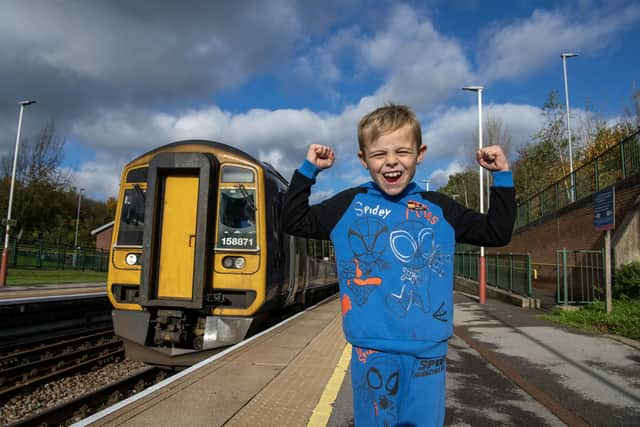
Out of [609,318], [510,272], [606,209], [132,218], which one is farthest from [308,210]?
[510,272]

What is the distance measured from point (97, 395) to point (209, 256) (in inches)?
83.6

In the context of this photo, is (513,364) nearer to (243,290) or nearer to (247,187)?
(243,290)

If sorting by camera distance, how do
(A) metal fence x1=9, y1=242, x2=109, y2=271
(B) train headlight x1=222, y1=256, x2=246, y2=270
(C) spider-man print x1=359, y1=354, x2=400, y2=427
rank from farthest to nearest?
(A) metal fence x1=9, y1=242, x2=109, y2=271, (B) train headlight x1=222, y1=256, x2=246, y2=270, (C) spider-man print x1=359, y1=354, x2=400, y2=427

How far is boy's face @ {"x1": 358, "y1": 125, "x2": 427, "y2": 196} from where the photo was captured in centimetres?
191

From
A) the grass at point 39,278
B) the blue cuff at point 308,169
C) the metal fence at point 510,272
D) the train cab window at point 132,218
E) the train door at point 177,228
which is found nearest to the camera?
the blue cuff at point 308,169

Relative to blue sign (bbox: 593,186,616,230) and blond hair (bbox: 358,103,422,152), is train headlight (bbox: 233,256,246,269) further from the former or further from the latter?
blue sign (bbox: 593,186,616,230)

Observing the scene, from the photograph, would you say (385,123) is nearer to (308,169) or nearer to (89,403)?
(308,169)

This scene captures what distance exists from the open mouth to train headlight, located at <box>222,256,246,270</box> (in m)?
4.90

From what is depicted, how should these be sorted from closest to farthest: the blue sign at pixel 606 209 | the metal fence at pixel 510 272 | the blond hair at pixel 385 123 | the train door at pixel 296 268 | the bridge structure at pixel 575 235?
1. the blond hair at pixel 385 123
2. the train door at pixel 296 268
3. the blue sign at pixel 606 209
4. the bridge structure at pixel 575 235
5. the metal fence at pixel 510 272

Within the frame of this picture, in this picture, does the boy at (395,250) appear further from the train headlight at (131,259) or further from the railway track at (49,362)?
the railway track at (49,362)

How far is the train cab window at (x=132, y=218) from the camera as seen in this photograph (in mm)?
6797

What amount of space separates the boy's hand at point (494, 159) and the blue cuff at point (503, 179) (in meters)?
0.02

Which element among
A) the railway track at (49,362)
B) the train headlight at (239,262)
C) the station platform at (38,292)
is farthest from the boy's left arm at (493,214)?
the station platform at (38,292)

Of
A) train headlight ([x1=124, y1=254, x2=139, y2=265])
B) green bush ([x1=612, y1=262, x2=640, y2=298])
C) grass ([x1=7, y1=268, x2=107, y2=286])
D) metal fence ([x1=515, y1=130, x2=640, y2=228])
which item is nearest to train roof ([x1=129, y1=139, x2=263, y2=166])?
train headlight ([x1=124, y1=254, x2=139, y2=265])
